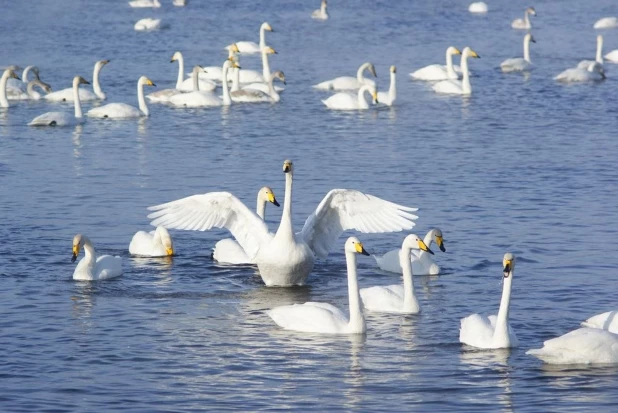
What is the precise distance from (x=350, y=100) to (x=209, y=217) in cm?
1359

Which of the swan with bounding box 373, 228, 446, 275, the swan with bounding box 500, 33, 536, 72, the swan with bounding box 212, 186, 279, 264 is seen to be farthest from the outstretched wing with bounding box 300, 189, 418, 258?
the swan with bounding box 500, 33, 536, 72

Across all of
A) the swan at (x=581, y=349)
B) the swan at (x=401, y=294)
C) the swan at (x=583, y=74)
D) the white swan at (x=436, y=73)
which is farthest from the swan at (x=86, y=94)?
the swan at (x=581, y=349)

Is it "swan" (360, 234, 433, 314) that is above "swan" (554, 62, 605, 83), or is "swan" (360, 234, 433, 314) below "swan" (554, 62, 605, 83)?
below

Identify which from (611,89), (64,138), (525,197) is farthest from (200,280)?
(611,89)

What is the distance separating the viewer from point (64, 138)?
26.1m

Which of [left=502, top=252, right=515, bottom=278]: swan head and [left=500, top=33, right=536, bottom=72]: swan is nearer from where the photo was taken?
[left=502, top=252, right=515, bottom=278]: swan head

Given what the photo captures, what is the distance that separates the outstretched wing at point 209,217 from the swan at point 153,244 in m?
0.17

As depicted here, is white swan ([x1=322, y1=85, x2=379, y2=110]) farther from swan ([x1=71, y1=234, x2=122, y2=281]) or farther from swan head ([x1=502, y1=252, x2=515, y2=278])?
swan head ([x1=502, y1=252, x2=515, y2=278])

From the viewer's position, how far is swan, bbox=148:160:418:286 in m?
15.5

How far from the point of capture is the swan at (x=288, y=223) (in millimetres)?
15500

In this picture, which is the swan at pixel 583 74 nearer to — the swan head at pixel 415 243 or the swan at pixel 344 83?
the swan at pixel 344 83

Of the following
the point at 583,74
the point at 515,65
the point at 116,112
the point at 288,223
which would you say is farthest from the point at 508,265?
the point at 515,65

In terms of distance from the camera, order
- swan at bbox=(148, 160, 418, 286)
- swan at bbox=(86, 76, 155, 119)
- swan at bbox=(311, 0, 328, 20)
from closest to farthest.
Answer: swan at bbox=(148, 160, 418, 286), swan at bbox=(86, 76, 155, 119), swan at bbox=(311, 0, 328, 20)

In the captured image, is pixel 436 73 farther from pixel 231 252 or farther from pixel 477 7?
pixel 477 7
